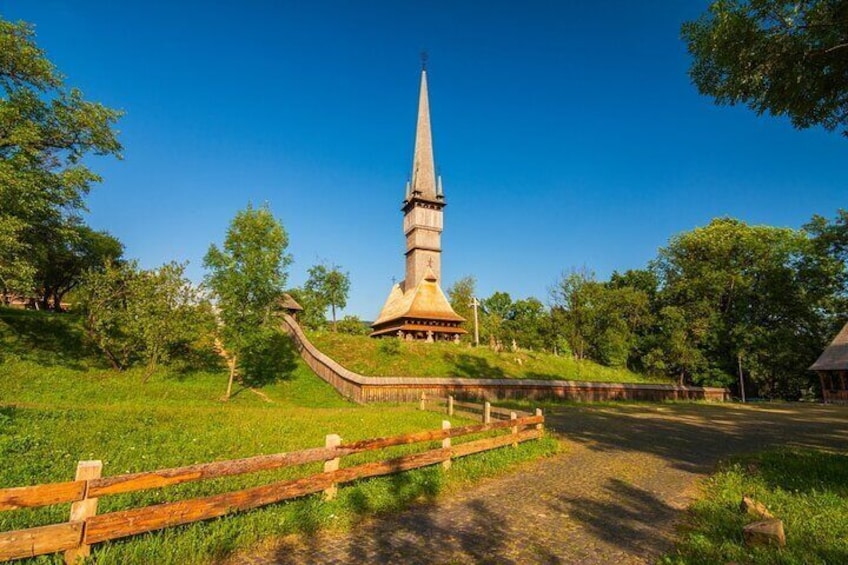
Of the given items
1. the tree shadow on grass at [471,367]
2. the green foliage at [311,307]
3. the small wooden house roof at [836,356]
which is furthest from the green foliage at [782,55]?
the green foliage at [311,307]

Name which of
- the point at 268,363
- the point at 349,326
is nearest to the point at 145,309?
the point at 268,363

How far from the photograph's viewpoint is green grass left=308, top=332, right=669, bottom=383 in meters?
29.8

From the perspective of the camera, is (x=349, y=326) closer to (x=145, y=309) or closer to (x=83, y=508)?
(x=145, y=309)

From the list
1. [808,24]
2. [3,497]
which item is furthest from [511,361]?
[3,497]

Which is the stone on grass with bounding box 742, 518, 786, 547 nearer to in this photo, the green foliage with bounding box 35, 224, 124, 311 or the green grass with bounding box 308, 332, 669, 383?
the green grass with bounding box 308, 332, 669, 383

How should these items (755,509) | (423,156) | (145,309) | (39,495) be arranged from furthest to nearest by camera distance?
(423,156) → (145,309) → (755,509) → (39,495)

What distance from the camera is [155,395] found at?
68.9 feet

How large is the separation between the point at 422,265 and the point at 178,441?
3791 centimetres

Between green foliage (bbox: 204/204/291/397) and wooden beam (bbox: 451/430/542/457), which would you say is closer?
wooden beam (bbox: 451/430/542/457)

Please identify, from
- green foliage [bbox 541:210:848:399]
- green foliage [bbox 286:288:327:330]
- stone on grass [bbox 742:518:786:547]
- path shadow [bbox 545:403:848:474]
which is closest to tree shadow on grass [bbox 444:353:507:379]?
path shadow [bbox 545:403:848:474]

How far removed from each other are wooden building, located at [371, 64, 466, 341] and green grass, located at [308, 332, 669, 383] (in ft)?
22.4

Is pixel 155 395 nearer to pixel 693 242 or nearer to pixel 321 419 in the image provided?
pixel 321 419

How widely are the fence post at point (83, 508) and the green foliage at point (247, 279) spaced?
1833 centimetres

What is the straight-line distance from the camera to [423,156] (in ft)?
173
